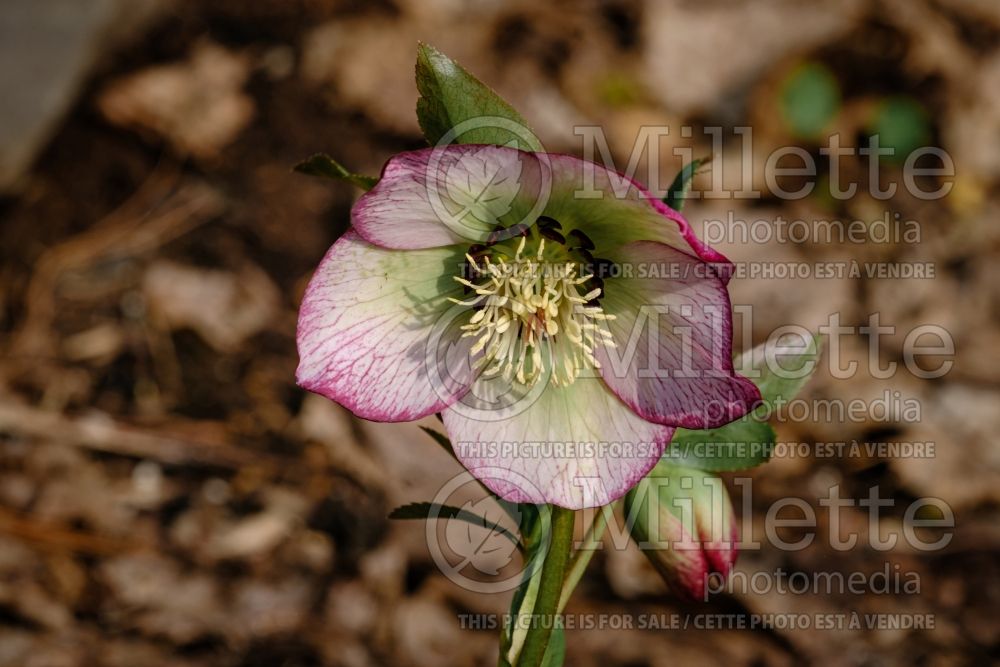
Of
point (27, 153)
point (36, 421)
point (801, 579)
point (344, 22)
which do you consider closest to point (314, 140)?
point (344, 22)

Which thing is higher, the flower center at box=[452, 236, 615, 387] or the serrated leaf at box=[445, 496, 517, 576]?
the flower center at box=[452, 236, 615, 387]

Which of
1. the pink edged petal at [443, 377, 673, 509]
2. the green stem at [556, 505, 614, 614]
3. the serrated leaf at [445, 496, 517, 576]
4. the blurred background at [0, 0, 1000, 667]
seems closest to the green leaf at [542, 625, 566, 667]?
the green stem at [556, 505, 614, 614]

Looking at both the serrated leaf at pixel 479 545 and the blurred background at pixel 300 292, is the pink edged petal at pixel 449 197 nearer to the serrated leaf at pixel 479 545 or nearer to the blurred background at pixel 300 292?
the serrated leaf at pixel 479 545

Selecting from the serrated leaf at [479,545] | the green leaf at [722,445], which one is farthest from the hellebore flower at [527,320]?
the serrated leaf at [479,545]

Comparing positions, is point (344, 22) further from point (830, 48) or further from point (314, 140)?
point (830, 48)

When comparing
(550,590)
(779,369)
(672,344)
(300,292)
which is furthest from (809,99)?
(550,590)

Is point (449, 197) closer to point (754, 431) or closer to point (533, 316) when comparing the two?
point (533, 316)

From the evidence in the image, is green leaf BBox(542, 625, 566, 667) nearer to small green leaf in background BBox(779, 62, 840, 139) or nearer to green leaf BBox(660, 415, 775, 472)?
green leaf BBox(660, 415, 775, 472)
